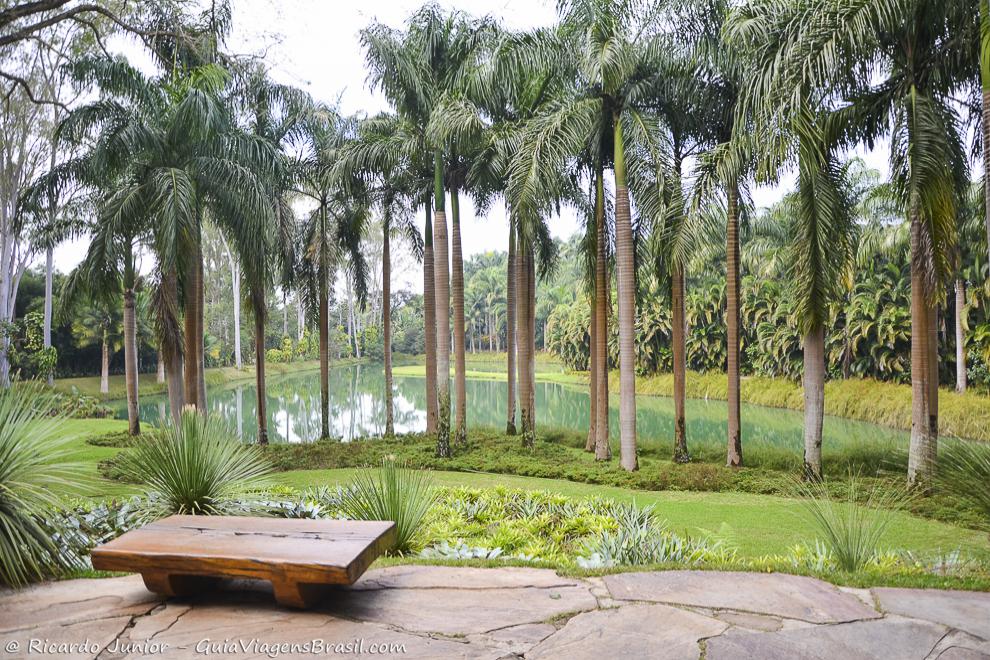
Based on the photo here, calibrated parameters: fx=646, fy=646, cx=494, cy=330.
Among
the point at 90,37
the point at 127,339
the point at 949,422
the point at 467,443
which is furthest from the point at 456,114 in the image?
the point at 949,422

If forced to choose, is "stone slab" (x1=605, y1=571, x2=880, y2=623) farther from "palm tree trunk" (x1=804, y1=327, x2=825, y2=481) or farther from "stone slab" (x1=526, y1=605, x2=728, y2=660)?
"palm tree trunk" (x1=804, y1=327, x2=825, y2=481)

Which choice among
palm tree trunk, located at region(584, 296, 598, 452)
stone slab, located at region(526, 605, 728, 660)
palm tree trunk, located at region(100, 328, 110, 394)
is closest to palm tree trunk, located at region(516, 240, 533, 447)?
palm tree trunk, located at region(584, 296, 598, 452)

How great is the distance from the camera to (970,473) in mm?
4887

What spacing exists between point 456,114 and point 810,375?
7.43m

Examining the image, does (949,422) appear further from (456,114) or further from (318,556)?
(318,556)

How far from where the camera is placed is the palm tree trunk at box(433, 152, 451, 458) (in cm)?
1300

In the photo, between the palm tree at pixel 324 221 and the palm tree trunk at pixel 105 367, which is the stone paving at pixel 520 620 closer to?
the palm tree at pixel 324 221

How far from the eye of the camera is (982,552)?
6.09 metres

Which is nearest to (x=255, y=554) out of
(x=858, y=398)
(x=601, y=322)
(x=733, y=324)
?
(x=601, y=322)

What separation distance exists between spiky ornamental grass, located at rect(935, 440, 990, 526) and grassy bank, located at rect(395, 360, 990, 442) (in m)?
5.68

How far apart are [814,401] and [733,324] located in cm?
205

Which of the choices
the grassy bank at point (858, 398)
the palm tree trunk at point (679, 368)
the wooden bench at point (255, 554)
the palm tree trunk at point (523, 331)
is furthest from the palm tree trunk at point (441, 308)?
the wooden bench at point (255, 554)

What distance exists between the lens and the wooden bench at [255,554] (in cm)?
310

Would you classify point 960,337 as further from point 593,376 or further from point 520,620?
point 520,620
